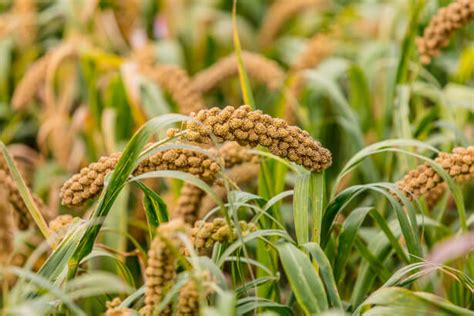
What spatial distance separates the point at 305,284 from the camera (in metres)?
1.36

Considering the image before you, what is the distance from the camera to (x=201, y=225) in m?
1.51

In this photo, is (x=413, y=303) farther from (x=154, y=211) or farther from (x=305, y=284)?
(x=154, y=211)

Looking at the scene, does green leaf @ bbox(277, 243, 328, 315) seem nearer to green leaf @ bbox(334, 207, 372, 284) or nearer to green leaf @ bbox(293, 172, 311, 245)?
green leaf @ bbox(293, 172, 311, 245)

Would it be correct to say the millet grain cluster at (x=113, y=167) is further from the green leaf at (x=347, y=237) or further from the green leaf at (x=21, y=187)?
the green leaf at (x=347, y=237)

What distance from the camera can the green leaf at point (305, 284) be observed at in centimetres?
135

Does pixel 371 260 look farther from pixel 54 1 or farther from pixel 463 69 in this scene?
pixel 54 1

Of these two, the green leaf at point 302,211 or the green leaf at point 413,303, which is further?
the green leaf at point 302,211

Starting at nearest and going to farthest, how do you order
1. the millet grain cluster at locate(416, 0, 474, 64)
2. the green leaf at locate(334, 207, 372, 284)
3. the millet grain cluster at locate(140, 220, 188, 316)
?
the millet grain cluster at locate(140, 220, 188, 316), the green leaf at locate(334, 207, 372, 284), the millet grain cluster at locate(416, 0, 474, 64)

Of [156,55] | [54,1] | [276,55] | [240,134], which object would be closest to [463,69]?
[276,55]

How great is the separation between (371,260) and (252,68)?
1.11 m

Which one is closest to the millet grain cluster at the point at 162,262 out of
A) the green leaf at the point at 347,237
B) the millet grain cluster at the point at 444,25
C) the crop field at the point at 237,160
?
the crop field at the point at 237,160

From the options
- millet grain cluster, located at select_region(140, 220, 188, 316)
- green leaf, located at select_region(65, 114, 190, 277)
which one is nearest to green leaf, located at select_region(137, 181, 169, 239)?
green leaf, located at select_region(65, 114, 190, 277)

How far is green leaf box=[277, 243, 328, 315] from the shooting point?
1.35m

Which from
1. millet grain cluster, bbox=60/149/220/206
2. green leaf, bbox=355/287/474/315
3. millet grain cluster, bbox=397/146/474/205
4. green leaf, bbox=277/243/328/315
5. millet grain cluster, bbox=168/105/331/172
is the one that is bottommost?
green leaf, bbox=355/287/474/315
